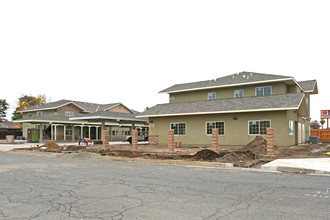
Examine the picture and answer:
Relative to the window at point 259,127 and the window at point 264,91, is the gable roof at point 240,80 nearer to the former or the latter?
the window at point 264,91

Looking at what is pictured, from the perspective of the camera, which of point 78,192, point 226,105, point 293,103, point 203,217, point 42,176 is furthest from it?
point 226,105

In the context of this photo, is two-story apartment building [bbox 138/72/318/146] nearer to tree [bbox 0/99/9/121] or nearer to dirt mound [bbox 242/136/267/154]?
dirt mound [bbox 242/136/267/154]

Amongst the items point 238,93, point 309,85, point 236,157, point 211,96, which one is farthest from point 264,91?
point 236,157

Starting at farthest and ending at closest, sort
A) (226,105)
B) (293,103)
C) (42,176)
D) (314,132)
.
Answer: (314,132) < (226,105) < (293,103) < (42,176)

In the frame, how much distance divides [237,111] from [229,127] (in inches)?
86.9

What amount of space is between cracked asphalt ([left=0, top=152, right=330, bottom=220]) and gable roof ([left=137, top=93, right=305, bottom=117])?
13.3 meters

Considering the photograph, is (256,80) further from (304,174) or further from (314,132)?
(304,174)

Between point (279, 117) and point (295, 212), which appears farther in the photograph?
point (279, 117)

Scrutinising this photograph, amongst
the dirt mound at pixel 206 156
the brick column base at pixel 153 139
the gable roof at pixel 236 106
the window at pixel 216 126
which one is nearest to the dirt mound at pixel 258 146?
the gable roof at pixel 236 106

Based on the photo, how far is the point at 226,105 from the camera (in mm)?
25781

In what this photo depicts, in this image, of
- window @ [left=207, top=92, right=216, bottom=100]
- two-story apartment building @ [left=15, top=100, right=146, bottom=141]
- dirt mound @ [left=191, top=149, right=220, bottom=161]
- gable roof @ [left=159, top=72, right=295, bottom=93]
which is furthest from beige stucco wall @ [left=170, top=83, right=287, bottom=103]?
dirt mound @ [left=191, top=149, right=220, bottom=161]

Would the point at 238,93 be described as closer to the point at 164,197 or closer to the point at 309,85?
the point at 309,85

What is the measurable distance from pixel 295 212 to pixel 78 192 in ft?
17.5

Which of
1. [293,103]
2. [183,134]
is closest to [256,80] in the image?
[293,103]
